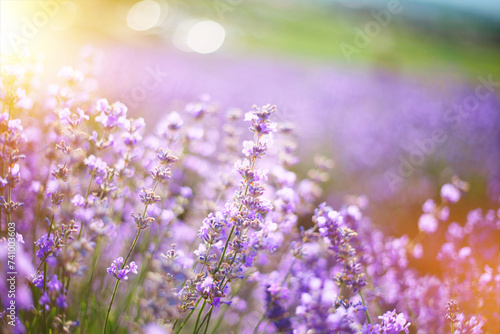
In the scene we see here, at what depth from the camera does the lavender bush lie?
1261 mm

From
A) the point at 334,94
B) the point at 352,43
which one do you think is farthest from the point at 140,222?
the point at 352,43

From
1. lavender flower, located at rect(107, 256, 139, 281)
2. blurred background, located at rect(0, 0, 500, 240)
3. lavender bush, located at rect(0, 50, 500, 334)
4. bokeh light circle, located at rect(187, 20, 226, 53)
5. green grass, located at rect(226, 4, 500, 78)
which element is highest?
green grass, located at rect(226, 4, 500, 78)

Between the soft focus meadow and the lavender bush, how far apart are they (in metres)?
0.01

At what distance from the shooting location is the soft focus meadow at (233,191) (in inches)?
54.2

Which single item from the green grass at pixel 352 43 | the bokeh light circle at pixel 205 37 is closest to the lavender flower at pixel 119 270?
the bokeh light circle at pixel 205 37

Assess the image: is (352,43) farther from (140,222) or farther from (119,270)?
(119,270)

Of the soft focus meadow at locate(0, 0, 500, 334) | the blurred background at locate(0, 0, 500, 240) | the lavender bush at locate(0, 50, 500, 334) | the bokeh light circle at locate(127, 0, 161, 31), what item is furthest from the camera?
the bokeh light circle at locate(127, 0, 161, 31)

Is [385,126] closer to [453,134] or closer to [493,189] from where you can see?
[453,134]

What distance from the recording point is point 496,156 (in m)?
5.34

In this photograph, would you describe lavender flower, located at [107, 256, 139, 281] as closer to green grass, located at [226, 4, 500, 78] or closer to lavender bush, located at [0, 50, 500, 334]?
lavender bush, located at [0, 50, 500, 334]

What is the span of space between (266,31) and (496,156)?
17.0 metres

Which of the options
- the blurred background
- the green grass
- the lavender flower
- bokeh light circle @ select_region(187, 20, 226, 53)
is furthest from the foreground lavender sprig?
the green grass

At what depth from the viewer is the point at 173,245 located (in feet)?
4.26

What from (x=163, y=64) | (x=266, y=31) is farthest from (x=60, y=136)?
(x=266, y=31)
